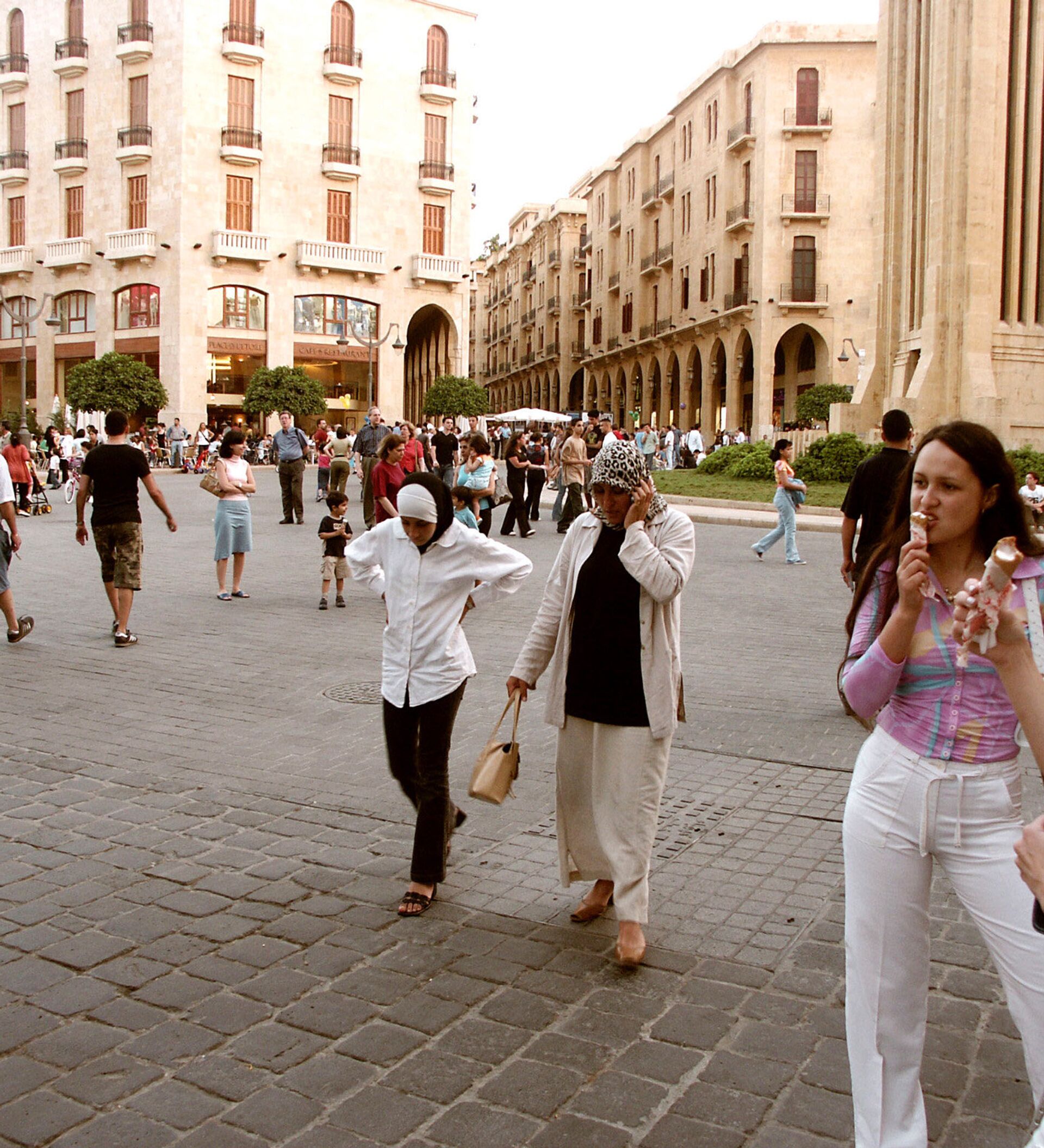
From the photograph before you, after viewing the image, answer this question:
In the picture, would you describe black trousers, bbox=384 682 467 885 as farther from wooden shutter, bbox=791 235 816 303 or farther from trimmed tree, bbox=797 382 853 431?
wooden shutter, bbox=791 235 816 303

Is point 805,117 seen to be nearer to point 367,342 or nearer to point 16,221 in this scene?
point 367,342

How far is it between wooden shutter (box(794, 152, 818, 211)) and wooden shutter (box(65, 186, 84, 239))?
3296 centimetres

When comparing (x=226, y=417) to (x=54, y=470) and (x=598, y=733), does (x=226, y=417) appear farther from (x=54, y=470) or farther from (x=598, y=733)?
(x=598, y=733)

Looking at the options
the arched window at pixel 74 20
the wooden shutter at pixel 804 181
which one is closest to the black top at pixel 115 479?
the wooden shutter at pixel 804 181

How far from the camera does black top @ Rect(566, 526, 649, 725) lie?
416 cm

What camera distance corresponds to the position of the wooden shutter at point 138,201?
5319 centimetres

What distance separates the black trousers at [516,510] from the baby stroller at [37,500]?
36.4ft

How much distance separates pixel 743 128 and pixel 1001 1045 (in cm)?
5221

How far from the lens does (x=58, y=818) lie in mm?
5484

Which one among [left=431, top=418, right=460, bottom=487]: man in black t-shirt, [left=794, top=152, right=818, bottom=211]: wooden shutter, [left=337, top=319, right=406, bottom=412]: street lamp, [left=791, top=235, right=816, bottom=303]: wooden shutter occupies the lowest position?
[left=431, top=418, right=460, bottom=487]: man in black t-shirt

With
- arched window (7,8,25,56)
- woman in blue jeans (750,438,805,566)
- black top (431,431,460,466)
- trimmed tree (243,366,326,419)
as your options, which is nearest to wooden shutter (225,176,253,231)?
trimmed tree (243,366,326,419)

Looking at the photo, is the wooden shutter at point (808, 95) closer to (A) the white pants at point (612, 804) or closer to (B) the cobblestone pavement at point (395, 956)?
(B) the cobblestone pavement at point (395, 956)

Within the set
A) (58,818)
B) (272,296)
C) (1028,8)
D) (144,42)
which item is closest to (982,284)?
(1028,8)

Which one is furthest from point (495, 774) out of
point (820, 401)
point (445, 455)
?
point (820, 401)
